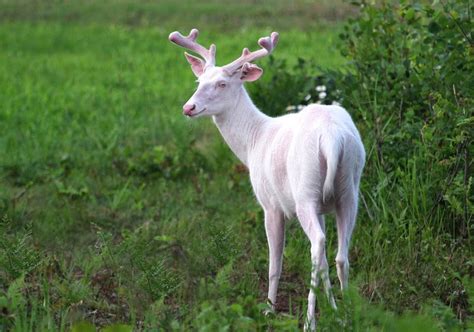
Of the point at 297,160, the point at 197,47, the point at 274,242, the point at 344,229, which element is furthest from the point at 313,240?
the point at 197,47

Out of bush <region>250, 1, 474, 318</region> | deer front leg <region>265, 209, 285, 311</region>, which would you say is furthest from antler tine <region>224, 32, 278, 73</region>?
bush <region>250, 1, 474, 318</region>

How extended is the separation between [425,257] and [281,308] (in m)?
0.88

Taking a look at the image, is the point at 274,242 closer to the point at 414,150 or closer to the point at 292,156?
the point at 292,156

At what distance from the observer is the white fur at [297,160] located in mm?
4746

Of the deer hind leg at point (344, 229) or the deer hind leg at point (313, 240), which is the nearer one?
the deer hind leg at point (313, 240)

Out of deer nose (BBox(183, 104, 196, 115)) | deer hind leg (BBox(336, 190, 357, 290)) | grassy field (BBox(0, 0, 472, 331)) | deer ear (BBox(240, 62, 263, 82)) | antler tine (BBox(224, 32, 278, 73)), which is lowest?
grassy field (BBox(0, 0, 472, 331))

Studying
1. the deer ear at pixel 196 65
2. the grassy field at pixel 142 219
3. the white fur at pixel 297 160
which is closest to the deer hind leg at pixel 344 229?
the white fur at pixel 297 160

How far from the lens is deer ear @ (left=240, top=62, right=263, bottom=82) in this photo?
18.1 ft

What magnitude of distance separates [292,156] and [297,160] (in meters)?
0.06

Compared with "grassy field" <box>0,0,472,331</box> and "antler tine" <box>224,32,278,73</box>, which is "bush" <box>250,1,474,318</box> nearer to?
"grassy field" <box>0,0,472,331</box>

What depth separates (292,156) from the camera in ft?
16.2

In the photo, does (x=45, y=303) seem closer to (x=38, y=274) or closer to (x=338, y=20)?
(x=38, y=274)

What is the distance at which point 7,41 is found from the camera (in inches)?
651

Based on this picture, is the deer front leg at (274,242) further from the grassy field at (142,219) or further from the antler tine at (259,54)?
the antler tine at (259,54)
